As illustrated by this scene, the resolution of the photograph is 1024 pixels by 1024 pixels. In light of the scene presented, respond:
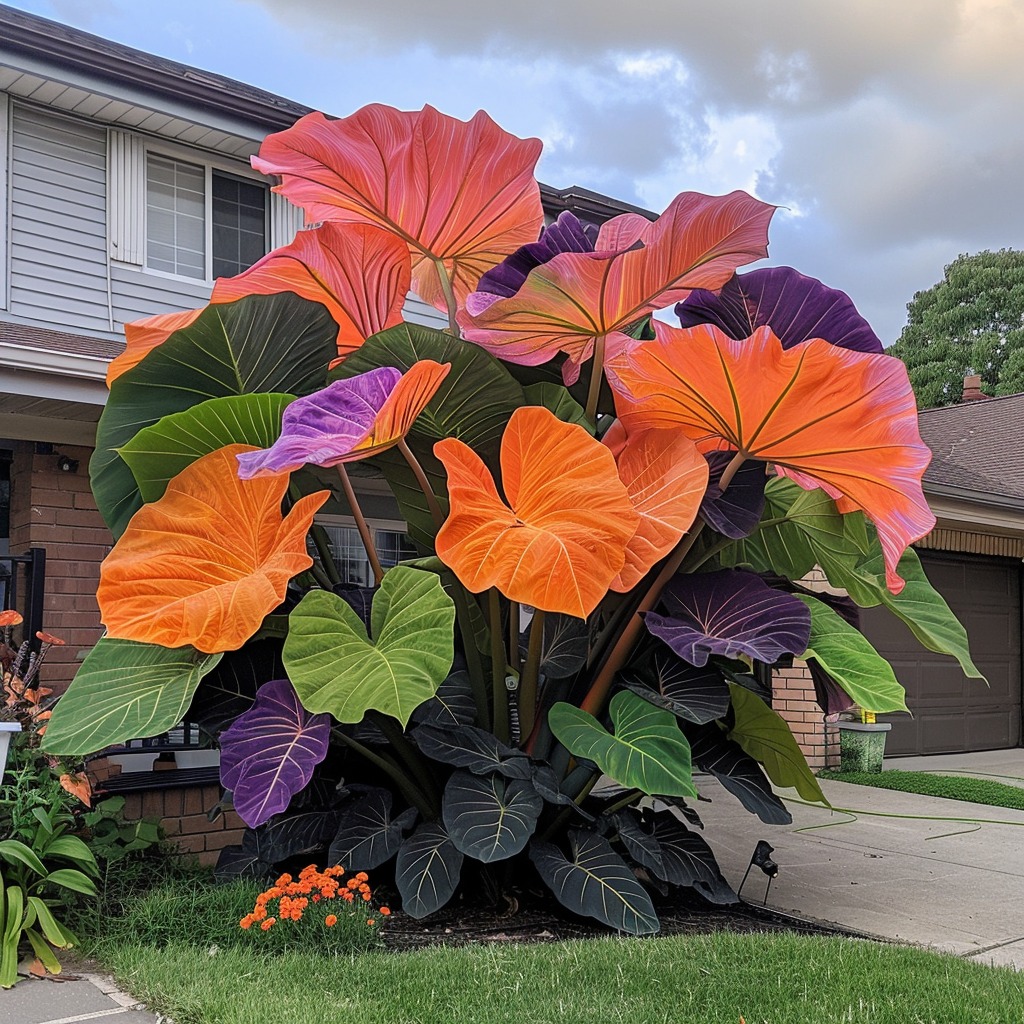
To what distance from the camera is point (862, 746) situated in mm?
8680

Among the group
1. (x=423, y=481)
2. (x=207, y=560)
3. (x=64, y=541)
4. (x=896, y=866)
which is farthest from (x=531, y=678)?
(x=64, y=541)

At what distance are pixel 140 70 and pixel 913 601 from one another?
6.29 m

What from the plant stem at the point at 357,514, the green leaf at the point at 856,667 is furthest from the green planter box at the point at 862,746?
the plant stem at the point at 357,514

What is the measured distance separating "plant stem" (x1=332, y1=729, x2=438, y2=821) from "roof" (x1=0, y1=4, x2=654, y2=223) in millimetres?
5496

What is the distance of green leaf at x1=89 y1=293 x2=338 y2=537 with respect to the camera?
4004 millimetres

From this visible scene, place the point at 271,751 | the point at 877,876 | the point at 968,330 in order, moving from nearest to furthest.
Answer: the point at 271,751 < the point at 877,876 < the point at 968,330

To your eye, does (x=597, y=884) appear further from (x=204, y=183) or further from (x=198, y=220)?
(x=204, y=183)

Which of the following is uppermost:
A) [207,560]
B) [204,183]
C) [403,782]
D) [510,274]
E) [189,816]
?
[204,183]

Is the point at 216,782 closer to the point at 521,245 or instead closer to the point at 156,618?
the point at 156,618

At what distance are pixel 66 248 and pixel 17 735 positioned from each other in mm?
4907

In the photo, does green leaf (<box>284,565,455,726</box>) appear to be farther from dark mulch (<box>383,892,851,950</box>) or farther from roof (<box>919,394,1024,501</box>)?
roof (<box>919,394,1024,501</box>)

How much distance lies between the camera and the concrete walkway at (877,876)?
127 inches

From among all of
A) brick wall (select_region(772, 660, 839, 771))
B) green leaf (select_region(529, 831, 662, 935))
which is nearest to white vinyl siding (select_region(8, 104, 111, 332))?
green leaf (select_region(529, 831, 662, 935))

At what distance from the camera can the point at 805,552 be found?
4.67 m
